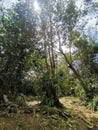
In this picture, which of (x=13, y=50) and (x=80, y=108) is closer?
(x=13, y=50)

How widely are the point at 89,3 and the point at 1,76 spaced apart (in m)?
6.81

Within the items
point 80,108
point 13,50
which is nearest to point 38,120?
point 13,50

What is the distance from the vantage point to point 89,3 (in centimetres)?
1092

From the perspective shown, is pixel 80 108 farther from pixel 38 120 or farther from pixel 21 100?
pixel 38 120

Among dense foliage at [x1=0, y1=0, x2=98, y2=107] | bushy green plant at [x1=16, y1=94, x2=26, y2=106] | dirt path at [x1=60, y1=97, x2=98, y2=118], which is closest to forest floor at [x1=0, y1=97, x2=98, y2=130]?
bushy green plant at [x1=16, y1=94, x2=26, y2=106]

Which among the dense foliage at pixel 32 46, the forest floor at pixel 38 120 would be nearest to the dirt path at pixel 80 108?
the dense foliage at pixel 32 46

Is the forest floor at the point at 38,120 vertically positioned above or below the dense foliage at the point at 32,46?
below

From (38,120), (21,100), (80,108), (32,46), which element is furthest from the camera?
(80,108)

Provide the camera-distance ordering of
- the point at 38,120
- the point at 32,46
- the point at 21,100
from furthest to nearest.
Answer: the point at 32,46 → the point at 21,100 → the point at 38,120

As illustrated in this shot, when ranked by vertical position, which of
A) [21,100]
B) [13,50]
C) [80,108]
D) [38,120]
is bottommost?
[80,108]

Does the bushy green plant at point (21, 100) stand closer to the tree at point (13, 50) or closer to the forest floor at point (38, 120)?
the tree at point (13, 50)

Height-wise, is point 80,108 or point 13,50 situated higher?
point 13,50

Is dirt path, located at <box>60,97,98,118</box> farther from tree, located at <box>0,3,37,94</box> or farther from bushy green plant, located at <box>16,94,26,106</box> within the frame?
tree, located at <box>0,3,37,94</box>

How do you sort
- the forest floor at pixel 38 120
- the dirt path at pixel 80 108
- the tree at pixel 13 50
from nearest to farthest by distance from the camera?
1. the forest floor at pixel 38 120
2. the tree at pixel 13 50
3. the dirt path at pixel 80 108
